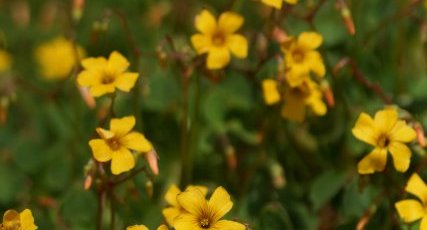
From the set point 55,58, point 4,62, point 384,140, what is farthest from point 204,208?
point 4,62

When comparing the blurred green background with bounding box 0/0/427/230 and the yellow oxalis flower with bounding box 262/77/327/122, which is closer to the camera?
the yellow oxalis flower with bounding box 262/77/327/122

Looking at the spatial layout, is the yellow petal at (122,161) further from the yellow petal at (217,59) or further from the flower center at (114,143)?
the yellow petal at (217,59)

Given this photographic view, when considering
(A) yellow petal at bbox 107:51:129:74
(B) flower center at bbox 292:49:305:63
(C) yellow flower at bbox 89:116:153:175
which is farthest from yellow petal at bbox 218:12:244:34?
(C) yellow flower at bbox 89:116:153:175

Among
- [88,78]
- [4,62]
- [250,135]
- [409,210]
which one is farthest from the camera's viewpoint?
[4,62]

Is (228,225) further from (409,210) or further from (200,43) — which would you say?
(200,43)

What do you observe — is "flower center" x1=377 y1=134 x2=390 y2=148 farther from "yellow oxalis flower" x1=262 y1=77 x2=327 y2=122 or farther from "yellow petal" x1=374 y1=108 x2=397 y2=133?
"yellow oxalis flower" x1=262 y1=77 x2=327 y2=122

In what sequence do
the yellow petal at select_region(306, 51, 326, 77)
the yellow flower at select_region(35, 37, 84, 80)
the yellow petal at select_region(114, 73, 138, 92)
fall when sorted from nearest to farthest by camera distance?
the yellow petal at select_region(114, 73, 138, 92), the yellow petal at select_region(306, 51, 326, 77), the yellow flower at select_region(35, 37, 84, 80)
